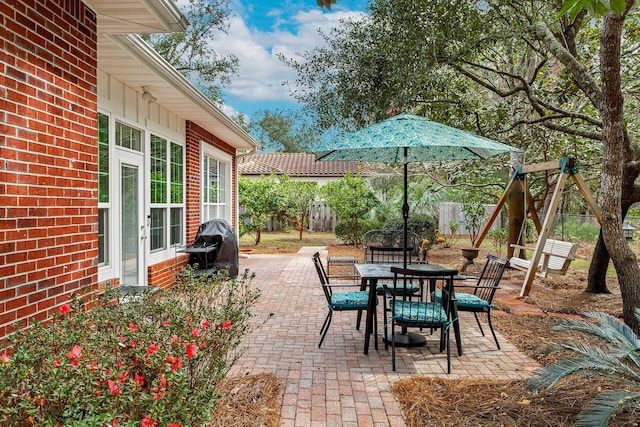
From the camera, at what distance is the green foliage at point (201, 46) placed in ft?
56.6

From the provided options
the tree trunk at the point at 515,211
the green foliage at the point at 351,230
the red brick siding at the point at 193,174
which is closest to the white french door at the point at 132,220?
the red brick siding at the point at 193,174

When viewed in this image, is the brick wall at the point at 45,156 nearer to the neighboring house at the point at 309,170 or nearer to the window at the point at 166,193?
the window at the point at 166,193

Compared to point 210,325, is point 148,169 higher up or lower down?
higher up

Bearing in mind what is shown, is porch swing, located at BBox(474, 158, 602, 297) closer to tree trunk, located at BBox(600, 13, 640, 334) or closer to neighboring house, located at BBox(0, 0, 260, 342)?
tree trunk, located at BBox(600, 13, 640, 334)

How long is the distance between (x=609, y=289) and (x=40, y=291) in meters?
8.46

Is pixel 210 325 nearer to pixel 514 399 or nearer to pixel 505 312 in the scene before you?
pixel 514 399

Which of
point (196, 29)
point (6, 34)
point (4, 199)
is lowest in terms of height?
point (4, 199)

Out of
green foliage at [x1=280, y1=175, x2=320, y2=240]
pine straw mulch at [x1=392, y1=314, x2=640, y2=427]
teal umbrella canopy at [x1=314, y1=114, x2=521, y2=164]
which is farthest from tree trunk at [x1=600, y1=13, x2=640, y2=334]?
green foliage at [x1=280, y1=175, x2=320, y2=240]

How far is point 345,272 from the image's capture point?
388 inches

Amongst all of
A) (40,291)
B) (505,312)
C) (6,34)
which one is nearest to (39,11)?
(6,34)

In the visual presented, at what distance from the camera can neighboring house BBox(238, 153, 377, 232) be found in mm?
20719

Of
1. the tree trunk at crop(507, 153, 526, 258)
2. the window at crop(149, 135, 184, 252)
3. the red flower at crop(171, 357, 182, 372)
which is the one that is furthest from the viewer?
the tree trunk at crop(507, 153, 526, 258)

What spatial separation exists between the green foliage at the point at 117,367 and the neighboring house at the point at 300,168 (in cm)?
1998

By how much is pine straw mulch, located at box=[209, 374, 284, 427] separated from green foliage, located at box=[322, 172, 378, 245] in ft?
34.3
